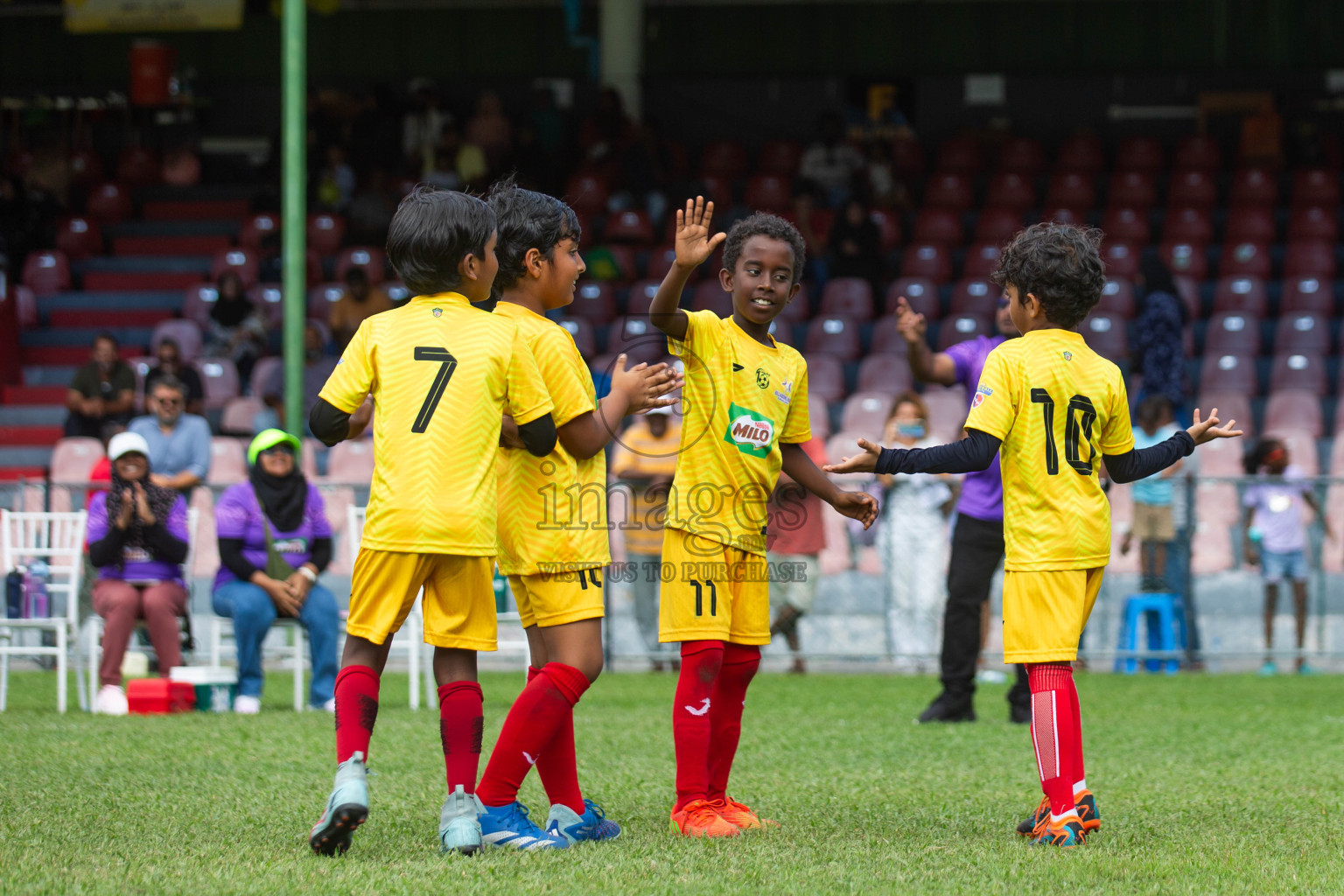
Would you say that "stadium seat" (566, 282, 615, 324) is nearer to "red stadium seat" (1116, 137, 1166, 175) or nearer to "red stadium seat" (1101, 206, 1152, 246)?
"red stadium seat" (1101, 206, 1152, 246)

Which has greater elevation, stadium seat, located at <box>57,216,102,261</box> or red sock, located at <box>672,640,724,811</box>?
stadium seat, located at <box>57,216,102,261</box>

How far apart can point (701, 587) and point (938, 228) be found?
12.3 m

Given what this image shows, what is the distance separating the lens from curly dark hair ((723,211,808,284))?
4262 millimetres

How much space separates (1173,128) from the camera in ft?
62.9

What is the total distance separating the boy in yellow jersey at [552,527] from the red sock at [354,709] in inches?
14.5

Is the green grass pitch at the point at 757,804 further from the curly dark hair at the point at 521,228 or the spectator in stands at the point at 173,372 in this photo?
the spectator in stands at the point at 173,372

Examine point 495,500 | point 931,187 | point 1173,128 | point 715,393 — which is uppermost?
point 1173,128

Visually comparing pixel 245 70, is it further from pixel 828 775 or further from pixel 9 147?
pixel 828 775

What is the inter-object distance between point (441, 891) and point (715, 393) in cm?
159

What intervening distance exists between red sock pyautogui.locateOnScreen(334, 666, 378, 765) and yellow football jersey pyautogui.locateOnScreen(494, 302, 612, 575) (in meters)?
0.48

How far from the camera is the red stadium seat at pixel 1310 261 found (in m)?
14.5

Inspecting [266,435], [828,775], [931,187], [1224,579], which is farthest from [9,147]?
[828,775]

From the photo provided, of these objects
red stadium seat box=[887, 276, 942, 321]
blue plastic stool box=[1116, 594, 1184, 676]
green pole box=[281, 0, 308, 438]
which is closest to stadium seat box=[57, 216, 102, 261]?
green pole box=[281, 0, 308, 438]

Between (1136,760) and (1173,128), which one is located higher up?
(1173,128)
